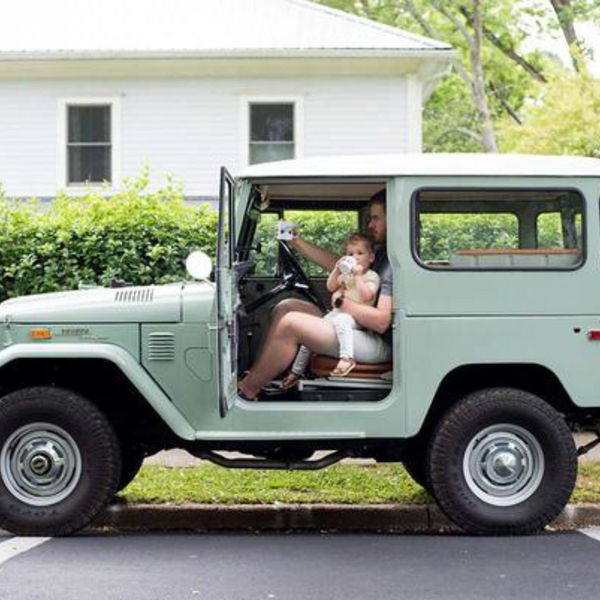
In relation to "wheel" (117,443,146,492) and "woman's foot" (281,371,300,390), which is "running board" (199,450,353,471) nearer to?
"woman's foot" (281,371,300,390)

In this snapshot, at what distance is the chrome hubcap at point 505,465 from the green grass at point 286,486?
2.74 ft

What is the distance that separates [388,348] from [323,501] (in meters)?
1.26

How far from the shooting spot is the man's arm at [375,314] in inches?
275

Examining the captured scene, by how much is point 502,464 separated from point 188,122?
534 inches

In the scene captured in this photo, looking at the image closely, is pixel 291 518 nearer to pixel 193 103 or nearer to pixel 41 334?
pixel 41 334

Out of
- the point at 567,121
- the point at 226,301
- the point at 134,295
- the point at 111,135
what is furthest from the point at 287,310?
the point at 567,121

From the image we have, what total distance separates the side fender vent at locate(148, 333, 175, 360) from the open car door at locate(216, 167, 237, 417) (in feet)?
1.34

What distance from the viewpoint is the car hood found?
7016 mm

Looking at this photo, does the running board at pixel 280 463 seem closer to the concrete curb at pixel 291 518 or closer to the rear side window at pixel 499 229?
the concrete curb at pixel 291 518

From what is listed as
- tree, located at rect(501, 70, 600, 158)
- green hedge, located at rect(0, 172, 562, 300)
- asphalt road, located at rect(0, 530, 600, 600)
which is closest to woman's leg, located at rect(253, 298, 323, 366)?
asphalt road, located at rect(0, 530, 600, 600)

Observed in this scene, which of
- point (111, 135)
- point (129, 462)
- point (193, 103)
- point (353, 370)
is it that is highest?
point (193, 103)

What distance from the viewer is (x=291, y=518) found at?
7.56 m

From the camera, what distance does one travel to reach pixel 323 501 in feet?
25.5

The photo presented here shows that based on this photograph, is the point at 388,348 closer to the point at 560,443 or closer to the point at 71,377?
the point at 560,443
